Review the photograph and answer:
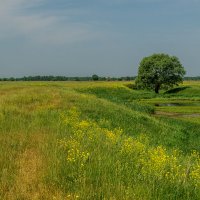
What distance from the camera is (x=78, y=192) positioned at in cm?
752

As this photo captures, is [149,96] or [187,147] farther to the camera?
[149,96]

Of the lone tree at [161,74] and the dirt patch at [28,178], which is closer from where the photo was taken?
the dirt patch at [28,178]

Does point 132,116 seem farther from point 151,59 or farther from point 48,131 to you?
point 151,59

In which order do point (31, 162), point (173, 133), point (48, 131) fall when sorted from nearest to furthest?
point (31, 162) < point (48, 131) < point (173, 133)

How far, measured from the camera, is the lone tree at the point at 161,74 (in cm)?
10300

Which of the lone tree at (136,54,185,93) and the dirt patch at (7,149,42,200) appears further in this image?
the lone tree at (136,54,185,93)

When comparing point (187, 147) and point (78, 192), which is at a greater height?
point (78, 192)

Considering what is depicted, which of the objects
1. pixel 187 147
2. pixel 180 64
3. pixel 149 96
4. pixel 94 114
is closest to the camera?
pixel 187 147

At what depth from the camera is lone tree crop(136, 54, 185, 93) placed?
10300 centimetres

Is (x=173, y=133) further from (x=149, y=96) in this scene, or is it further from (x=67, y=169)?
(x=149, y=96)

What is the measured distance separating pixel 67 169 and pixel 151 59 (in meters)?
102

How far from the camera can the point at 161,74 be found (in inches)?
4067

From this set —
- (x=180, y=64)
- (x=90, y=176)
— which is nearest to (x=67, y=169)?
(x=90, y=176)

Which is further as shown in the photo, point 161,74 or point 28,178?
point 161,74
